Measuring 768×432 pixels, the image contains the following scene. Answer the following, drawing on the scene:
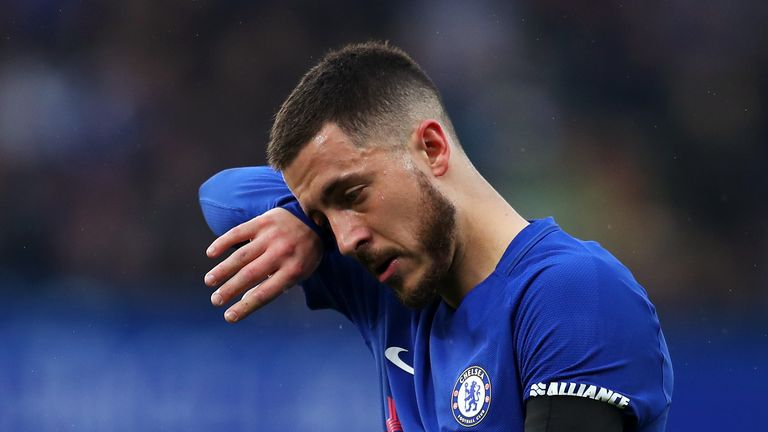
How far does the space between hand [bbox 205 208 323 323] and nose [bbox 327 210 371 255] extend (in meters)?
0.29

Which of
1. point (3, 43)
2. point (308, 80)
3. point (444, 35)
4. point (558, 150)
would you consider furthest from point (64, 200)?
point (308, 80)

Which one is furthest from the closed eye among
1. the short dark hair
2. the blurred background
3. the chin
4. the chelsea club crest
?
the blurred background

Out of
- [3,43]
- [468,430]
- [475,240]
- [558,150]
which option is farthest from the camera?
[3,43]

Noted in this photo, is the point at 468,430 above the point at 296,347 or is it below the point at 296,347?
below

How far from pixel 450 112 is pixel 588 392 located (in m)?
4.59

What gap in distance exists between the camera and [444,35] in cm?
679

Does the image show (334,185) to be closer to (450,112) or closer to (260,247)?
(260,247)

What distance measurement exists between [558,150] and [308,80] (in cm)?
409

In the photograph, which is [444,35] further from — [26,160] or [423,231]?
[423,231]

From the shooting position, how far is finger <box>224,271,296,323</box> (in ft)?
8.14

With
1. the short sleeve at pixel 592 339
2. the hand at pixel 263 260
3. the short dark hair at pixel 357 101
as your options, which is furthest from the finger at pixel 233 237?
the short sleeve at pixel 592 339

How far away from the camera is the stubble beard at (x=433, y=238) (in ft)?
7.68

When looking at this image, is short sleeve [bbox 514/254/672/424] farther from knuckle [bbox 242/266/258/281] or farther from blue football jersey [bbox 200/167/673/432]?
knuckle [bbox 242/266/258/281]

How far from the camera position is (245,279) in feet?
8.27
